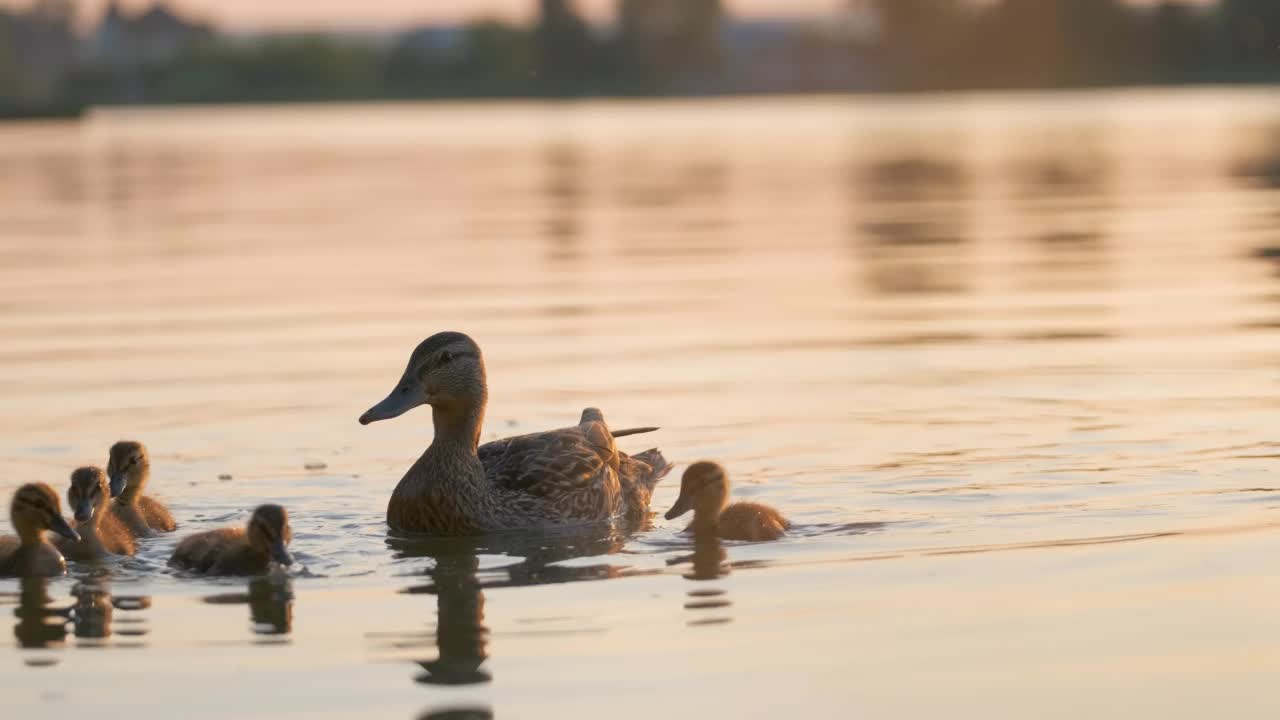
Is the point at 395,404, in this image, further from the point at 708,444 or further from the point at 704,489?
the point at 708,444

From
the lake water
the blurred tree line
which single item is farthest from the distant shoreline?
the lake water

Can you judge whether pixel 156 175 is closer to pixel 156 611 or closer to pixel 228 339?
pixel 228 339

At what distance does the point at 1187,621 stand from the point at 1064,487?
281 cm

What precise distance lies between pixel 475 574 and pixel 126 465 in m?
1.91

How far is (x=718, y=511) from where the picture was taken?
34.6 feet

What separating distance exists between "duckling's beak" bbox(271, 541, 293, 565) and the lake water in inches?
6.1

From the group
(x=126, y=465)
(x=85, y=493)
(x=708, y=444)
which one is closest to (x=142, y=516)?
(x=126, y=465)

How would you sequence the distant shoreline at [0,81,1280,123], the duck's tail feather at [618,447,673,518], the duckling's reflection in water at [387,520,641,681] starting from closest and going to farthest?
1. the duckling's reflection in water at [387,520,641,681]
2. the duck's tail feather at [618,447,673,518]
3. the distant shoreline at [0,81,1280,123]

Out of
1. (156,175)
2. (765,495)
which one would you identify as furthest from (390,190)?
(765,495)

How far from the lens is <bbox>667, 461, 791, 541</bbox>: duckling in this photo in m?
10.2

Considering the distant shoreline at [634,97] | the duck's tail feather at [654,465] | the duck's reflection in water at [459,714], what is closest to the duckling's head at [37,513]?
the duck's reflection in water at [459,714]

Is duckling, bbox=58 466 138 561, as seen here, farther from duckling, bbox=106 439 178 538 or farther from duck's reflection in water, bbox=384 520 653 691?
duck's reflection in water, bbox=384 520 653 691

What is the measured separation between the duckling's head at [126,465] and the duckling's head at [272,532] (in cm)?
124

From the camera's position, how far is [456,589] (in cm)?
954
